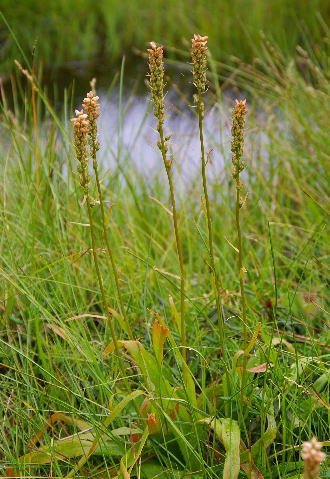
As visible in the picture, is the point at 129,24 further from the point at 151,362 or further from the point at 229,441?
the point at 229,441

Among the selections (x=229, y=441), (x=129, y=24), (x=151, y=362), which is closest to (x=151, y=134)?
(x=129, y=24)

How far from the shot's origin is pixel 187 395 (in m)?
1.59

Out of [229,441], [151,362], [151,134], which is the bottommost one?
[229,441]

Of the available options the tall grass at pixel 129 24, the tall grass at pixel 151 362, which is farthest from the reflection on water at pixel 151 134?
the tall grass at pixel 129 24

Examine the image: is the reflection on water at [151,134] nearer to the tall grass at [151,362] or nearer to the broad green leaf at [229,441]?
the tall grass at [151,362]

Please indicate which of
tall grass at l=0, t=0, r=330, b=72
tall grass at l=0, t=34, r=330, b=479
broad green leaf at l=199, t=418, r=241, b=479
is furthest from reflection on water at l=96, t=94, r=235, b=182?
broad green leaf at l=199, t=418, r=241, b=479

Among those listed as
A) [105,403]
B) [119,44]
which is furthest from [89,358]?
[119,44]

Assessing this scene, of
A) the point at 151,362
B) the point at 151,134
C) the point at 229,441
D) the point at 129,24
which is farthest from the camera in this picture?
the point at 129,24

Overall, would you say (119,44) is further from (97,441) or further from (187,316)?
(97,441)

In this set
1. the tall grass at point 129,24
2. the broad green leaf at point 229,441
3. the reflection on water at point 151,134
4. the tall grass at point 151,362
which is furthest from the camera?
A: the tall grass at point 129,24

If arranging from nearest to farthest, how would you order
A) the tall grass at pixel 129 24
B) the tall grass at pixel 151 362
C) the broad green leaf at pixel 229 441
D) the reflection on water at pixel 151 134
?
the broad green leaf at pixel 229 441
the tall grass at pixel 151 362
the reflection on water at pixel 151 134
the tall grass at pixel 129 24

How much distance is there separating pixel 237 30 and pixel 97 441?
670 cm

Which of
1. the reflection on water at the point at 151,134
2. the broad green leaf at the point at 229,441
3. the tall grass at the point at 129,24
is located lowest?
the broad green leaf at the point at 229,441

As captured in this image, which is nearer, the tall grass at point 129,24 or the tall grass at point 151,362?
the tall grass at point 151,362
